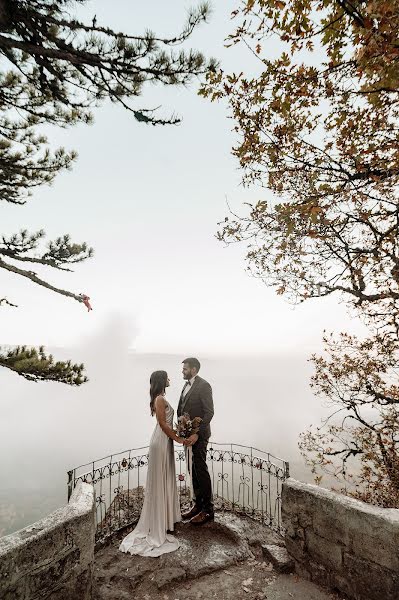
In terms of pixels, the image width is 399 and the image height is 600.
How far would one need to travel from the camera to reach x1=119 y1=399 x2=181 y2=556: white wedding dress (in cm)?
480

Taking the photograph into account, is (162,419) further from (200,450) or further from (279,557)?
(279,557)

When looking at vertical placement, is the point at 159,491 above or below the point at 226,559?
above

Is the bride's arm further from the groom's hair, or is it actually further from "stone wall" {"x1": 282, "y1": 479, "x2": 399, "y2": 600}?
"stone wall" {"x1": 282, "y1": 479, "x2": 399, "y2": 600}

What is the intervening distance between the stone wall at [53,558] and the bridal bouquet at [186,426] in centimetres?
176

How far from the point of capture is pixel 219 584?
13.7 feet

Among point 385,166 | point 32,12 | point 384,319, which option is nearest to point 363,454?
point 384,319

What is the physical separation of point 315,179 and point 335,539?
15.8 feet

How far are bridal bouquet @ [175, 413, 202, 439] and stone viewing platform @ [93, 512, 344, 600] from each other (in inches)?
62.5

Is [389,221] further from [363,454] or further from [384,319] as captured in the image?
[363,454]

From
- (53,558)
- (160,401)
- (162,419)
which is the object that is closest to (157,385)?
(160,401)

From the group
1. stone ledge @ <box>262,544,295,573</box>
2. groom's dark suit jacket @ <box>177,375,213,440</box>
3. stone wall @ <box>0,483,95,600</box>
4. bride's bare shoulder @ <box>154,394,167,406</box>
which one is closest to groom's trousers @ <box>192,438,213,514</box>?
groom's dark suit jacket @ <box>177,375,213,440</box>

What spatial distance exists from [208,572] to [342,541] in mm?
1947

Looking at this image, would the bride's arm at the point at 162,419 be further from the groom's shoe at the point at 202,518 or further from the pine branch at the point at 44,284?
the pine branch at the point at 44,284

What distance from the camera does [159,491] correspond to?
5.13 metres
